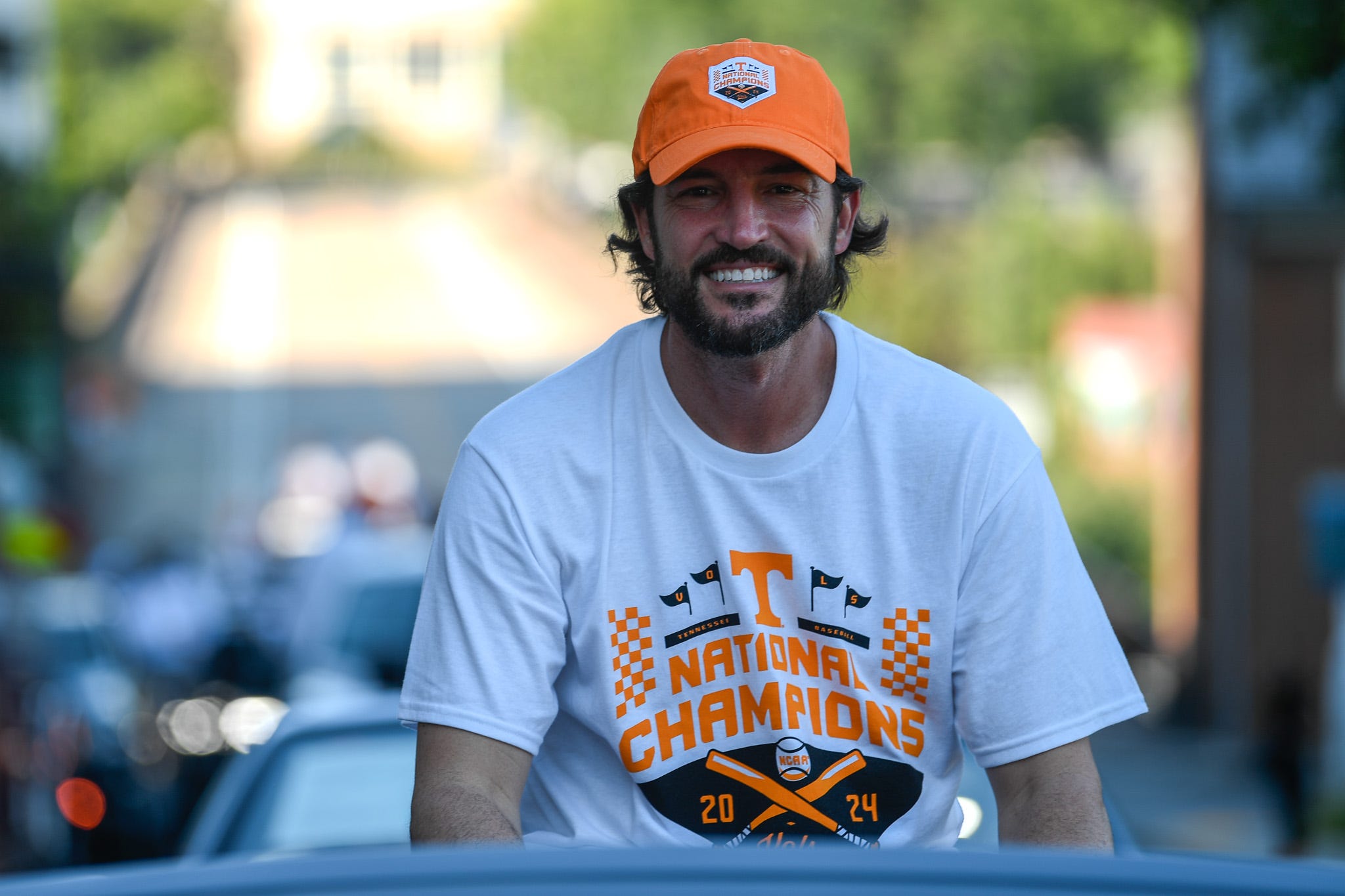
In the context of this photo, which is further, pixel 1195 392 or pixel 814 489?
pixel 1195 392

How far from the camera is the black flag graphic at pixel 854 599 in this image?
277 cm

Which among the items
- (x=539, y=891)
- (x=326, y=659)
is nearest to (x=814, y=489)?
(x=539, y=891)

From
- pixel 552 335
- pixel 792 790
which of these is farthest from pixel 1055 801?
pixel 552 335

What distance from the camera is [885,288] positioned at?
4850cm

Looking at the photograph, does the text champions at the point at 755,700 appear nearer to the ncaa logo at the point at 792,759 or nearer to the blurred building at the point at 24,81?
the ncaa logo at the point at 792,759

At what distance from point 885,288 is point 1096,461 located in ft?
38.8

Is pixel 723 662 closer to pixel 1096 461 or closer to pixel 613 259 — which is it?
pixel 613 259

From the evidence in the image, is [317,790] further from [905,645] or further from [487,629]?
[905,645]

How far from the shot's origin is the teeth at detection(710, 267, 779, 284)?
2.88m

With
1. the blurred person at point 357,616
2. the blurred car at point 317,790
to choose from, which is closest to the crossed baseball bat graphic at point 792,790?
the blurred car at point 317,790

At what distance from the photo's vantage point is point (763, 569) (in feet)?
9.16

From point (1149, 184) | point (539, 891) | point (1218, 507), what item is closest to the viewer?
point (539, 891)

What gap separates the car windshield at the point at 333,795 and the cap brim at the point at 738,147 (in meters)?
3.08

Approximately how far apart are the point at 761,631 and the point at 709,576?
0.11 meters
